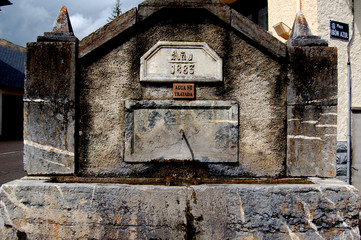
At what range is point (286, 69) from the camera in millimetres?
2863

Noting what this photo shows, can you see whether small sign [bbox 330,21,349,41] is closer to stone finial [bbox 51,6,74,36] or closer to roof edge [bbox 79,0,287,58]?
roof edge [bbox 79,0,287,58]

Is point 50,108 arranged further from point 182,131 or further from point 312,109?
point 312,109

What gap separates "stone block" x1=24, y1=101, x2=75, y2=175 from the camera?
8.90ft

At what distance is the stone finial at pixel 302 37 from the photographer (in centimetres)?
281

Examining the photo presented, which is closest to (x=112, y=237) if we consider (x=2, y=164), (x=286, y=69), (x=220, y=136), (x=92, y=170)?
(x=92, y=170)

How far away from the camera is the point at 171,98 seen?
290 cm

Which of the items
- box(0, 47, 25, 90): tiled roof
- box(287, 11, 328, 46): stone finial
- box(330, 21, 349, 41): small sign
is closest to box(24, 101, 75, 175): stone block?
box(287, 11, 328, 46): stone finial

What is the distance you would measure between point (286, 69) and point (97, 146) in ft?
7.87

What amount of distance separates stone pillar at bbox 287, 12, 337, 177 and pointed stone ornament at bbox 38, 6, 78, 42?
2.57 m

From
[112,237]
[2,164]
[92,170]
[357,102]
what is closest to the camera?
[112,237]

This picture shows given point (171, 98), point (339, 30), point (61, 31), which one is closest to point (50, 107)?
point (61, 31)

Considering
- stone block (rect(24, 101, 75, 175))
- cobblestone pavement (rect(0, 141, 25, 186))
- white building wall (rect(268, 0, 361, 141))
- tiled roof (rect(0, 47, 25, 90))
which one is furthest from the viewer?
tiled roof (rect(0, 47, 25, 90))

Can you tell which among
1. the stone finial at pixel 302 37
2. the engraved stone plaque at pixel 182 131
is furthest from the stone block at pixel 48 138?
the stone finial at pixel 302 37

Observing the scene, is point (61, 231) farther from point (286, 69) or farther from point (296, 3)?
point (296, 3)
